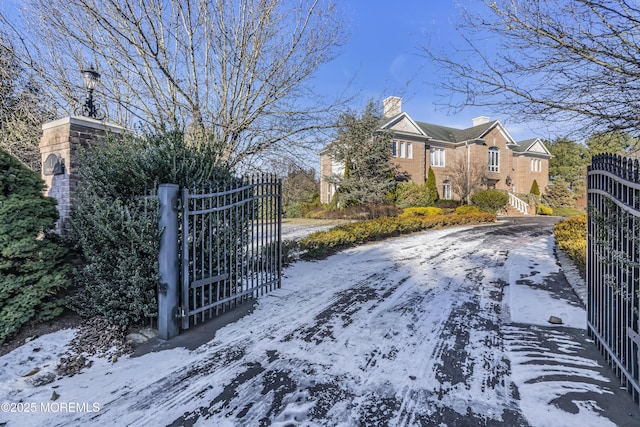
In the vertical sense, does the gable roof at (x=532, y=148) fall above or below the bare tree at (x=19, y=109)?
above

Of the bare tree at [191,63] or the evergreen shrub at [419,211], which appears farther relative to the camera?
the evergreen shrub at [419,211]

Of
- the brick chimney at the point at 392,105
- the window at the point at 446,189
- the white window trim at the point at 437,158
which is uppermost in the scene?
the white window trim at the point at 437,158

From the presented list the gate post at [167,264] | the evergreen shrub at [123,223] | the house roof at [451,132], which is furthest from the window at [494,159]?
the gate post at [167,264]

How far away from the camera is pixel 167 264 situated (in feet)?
10.7

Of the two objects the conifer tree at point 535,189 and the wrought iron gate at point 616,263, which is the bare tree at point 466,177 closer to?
the conifer tree at point 535,189

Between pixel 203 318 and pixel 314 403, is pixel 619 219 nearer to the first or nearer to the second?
pixel 314 403

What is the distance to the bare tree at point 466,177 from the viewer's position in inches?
908

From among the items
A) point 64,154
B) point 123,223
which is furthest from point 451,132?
point 123,223

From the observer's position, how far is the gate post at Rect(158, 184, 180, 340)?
10.7 feet

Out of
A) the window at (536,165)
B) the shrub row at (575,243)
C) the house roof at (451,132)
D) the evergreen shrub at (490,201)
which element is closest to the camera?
the shrub row at (575,243)

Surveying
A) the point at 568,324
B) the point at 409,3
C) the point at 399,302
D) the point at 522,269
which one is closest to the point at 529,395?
the point at 568,324

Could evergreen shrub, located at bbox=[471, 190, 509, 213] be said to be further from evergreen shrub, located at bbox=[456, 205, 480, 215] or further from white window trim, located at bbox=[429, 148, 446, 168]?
white window trim, located at bbox=[429, 148, 446, 168]

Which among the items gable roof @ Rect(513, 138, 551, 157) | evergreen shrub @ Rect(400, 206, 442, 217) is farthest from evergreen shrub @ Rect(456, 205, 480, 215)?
gable roof @ Rect(513, 138, 551, 157)

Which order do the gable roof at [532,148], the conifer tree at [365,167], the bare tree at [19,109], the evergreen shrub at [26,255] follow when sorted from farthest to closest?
the gable roof at [532,148] → the conifer tree at [365,167] → the bare tree at [19,109] → the evergreen shrub at [26,255]
